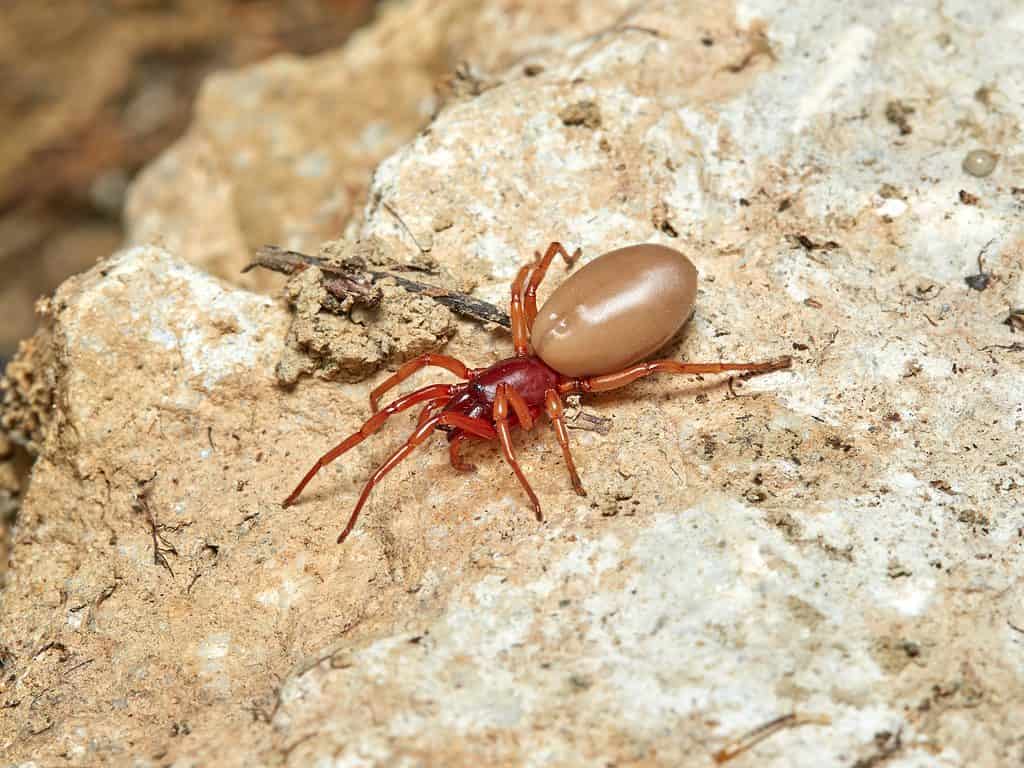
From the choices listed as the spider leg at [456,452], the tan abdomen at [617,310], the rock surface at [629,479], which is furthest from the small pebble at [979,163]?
the spider leg at [456,452]

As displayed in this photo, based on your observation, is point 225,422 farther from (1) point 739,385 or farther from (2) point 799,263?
(2) point 799,263

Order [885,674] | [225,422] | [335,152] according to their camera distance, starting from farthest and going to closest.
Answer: [335,152]
[225,422]
[885,674]

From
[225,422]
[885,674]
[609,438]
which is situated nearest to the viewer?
[885,674]

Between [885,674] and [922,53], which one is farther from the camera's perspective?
[922,53]

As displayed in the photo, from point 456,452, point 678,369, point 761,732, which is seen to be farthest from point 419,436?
point 761,732

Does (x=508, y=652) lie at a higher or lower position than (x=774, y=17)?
lower

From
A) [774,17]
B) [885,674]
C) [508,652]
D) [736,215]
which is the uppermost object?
[774,17]

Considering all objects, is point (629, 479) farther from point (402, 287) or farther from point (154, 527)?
point (154, 527)

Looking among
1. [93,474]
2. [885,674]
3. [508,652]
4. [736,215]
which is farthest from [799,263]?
[93,474]

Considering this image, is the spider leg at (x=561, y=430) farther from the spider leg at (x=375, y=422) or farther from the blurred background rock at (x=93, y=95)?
the blurred background rock at (x=93, y=95)
